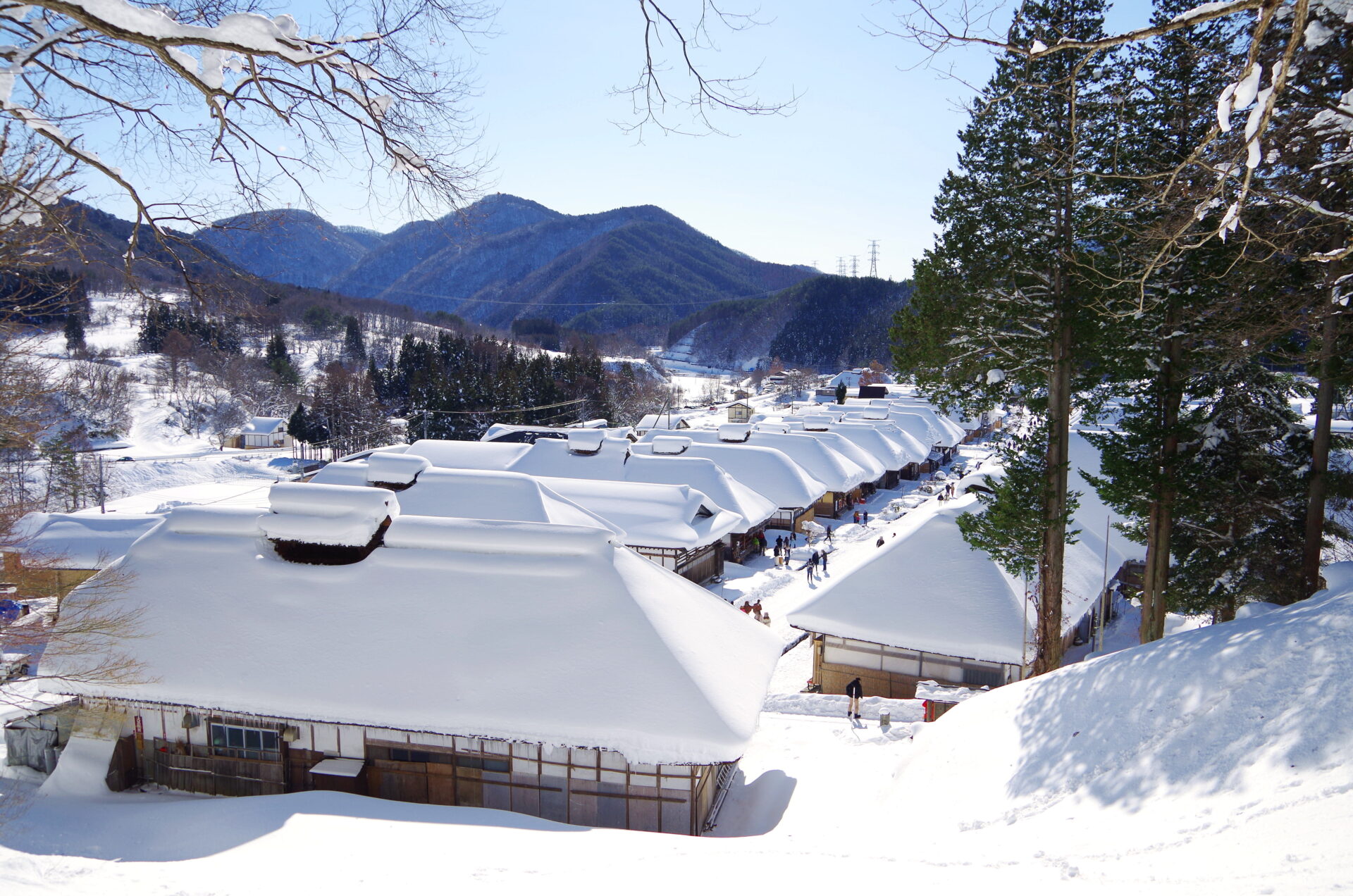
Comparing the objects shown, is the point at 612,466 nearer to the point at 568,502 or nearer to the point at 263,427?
the point at 568,502

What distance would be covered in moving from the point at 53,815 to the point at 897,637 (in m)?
14.5

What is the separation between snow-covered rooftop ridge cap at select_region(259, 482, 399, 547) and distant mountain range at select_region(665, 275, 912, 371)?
5247 inches

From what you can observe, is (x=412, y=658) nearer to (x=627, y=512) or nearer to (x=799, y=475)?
(x=627, y=512)

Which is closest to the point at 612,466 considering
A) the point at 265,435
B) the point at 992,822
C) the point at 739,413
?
the point at 992,822

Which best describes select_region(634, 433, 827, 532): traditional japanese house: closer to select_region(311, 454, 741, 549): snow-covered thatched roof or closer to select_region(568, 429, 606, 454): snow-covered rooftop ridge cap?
select_region(568, 429, 606, 454): snow-covered rooftop ridge cap

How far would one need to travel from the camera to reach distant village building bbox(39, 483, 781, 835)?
1014cm

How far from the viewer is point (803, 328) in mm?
161125

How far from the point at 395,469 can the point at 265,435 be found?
48458 mm

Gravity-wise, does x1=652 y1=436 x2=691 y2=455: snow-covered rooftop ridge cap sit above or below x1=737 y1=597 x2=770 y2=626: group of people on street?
above

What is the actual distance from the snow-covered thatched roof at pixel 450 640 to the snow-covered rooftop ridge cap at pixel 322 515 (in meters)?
0.39

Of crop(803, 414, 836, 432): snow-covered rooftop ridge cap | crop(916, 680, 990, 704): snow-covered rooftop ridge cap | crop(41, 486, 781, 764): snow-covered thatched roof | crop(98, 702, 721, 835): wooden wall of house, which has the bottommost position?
crop(916, 680, 990, 704): snow-covered rooftop ridge cap

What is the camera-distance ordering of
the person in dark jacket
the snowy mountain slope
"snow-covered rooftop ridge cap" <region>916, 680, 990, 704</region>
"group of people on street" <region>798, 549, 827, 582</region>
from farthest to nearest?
"group of people on street" <region>798, 549, 827, 582</region>, "snow-covered rooftop ridge cap" <region>916, 680, 990, 704</region>, the person in dark jacket, the snowy mountain slope

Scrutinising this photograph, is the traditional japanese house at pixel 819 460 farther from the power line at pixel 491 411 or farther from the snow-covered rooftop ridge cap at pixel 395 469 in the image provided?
the power line at pixel 491 411

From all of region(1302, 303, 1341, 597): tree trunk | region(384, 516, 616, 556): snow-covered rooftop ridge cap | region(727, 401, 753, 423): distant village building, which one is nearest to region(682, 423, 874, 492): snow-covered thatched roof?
region(727, 401, 753, 423): distant village building
